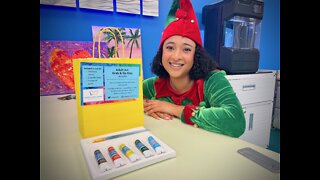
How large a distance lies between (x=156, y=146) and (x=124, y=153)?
0.24 feet

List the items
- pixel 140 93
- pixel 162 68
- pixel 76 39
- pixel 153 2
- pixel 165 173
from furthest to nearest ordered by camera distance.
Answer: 1. pixel 153 2
2. pixel 76 39
3. pixel 162 68
4. pixel 140 93
5. pixel 165 173

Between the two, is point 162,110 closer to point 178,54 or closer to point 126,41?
point 178,54

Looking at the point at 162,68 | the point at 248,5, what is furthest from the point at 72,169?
the point at 248,5

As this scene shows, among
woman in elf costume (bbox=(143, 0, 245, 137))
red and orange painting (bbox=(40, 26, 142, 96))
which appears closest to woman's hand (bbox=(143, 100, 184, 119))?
woman in elf costume (bbox=(143, 0, 245, 137))

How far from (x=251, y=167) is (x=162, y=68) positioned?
71cm

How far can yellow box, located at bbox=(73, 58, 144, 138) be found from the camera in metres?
0.48

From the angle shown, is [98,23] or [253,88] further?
[253,88]

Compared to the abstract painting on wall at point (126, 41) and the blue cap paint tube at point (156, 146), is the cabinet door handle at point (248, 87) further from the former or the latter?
the blue cap paint tube at point (156, 146)

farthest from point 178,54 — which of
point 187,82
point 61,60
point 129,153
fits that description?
point 61,60

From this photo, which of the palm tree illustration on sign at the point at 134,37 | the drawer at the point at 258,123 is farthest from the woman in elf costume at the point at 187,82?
the drawer at the point at 258,123

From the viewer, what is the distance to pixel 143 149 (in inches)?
16.1

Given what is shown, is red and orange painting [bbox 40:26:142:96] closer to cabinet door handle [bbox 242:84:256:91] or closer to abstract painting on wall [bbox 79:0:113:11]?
abstract painting on wall [bbox 79:0:113:11]

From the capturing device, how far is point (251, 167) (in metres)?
0.37
